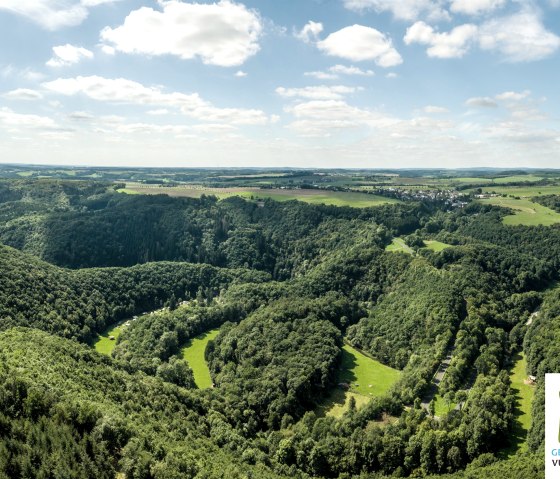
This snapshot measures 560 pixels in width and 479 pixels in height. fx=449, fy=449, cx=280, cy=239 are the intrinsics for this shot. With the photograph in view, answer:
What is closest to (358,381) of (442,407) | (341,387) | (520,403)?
(341,387)

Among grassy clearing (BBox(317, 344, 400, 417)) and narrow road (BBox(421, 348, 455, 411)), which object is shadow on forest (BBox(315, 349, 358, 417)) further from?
narrow road (BBox(421, 348, 455, 411))

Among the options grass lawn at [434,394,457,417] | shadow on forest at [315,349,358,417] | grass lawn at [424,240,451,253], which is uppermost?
grass lawn at [424,240,451,253]

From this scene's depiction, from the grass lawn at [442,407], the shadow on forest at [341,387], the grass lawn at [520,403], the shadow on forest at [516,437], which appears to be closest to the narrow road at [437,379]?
the grass lawn at [442,407]

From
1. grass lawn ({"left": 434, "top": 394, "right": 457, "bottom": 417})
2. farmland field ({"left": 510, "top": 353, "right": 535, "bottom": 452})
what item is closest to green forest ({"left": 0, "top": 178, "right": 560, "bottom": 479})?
farmland field ({"left": 510, "top": 353, "right": 535, "bottom": 452})

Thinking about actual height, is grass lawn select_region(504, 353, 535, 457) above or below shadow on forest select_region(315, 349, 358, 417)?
above

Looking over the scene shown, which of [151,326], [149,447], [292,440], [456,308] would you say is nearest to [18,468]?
[149,447]

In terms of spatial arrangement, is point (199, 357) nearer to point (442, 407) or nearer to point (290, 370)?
point (290, 370)
